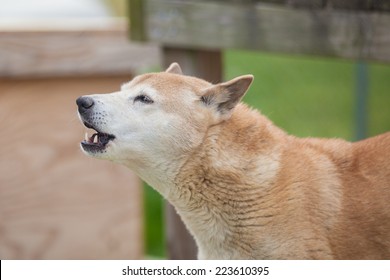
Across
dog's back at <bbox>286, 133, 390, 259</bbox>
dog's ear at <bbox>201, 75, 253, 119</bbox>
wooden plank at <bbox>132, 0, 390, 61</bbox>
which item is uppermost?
wooden plank at <bbox>132, 0, 390, 61</bbox>

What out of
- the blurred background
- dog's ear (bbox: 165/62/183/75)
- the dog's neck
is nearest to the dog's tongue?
the dog's neck

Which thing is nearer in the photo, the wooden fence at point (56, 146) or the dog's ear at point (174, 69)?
the dog's ear at point (174, 69)

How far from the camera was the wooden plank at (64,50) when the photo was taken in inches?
273

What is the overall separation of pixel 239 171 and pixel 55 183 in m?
2.86

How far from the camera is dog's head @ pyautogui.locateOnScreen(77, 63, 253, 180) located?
4.46 m

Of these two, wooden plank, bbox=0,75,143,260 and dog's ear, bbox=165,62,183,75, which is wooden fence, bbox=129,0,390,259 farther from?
wooden plank, bbox=0,75,143,260

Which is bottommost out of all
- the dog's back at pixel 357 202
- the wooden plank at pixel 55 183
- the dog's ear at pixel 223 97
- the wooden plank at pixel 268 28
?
the wooden plank at pixel 55 183

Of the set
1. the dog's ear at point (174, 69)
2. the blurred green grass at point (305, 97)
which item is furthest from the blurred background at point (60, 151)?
the dog's ear at point (174, 69)

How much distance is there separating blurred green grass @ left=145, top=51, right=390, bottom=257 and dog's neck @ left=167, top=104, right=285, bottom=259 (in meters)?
3.72

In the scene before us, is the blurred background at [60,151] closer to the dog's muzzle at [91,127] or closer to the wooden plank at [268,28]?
the wooden plank at [268,28]

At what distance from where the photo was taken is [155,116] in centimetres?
457

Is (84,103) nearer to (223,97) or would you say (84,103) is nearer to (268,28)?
(223,97)

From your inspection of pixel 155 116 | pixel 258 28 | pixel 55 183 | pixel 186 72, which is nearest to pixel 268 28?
pixel 258 28
